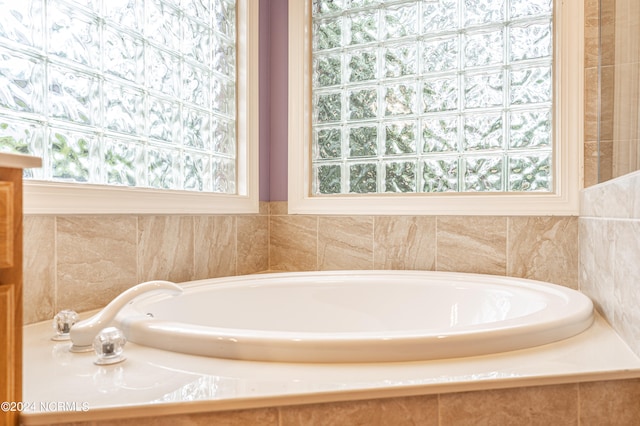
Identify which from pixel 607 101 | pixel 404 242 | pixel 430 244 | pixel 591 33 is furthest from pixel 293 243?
pixel 591 33

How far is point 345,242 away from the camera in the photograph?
2170 mm

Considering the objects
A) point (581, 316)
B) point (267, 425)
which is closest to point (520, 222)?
point (581, 316)

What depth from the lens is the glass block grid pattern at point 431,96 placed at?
73.9 inches

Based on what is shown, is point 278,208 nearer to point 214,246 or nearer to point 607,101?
point 214,246

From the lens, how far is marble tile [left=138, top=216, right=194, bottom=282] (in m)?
1.59

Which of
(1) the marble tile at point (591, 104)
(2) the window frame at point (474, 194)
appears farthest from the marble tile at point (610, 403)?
(1) the marble tile at point (591, 104)

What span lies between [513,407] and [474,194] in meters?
1.28

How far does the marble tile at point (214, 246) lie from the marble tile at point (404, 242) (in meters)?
0.67

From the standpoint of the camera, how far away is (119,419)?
0.69 metres

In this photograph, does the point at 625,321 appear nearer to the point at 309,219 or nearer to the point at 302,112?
the point at 309,219

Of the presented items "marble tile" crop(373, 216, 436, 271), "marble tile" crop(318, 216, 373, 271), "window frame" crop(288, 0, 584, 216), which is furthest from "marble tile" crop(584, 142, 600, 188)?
"marble tile" crop(318, 216, 373, 271)

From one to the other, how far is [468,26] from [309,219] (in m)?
1.15

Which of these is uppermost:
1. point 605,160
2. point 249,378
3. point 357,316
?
point 605,160

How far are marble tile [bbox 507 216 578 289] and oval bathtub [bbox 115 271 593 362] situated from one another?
0.18 m
